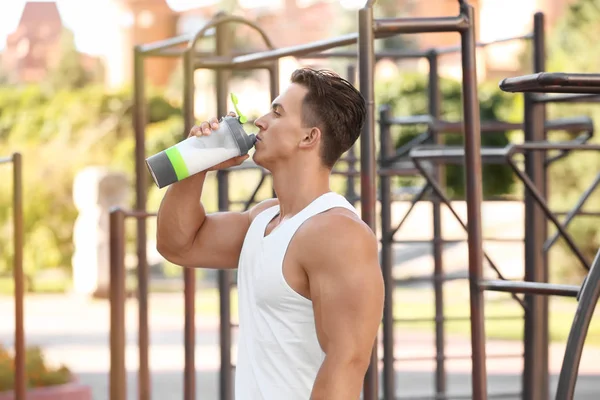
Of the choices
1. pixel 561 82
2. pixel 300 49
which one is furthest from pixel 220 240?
pixel 300 49

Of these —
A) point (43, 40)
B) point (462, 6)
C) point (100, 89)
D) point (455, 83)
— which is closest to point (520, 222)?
point (455, 83)

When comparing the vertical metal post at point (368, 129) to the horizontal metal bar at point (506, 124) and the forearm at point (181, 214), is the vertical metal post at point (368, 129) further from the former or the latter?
the horizontal metal bar at point (506, 124)

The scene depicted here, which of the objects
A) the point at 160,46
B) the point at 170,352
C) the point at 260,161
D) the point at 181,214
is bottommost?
the point at 170,352

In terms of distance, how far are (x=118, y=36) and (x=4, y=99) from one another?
79.0 feet

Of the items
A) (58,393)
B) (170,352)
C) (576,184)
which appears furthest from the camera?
(576,184)

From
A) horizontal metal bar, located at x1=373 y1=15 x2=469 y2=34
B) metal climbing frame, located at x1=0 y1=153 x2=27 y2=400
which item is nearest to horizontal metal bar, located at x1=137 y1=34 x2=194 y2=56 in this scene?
metal climbing frame, located at x1=0 y1=153 x2=27 y2=400

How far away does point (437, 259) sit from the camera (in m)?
7.03

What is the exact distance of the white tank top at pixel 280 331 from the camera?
234cm

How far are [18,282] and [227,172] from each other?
117 centimetres

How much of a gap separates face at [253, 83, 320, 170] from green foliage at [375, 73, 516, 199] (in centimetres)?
1691

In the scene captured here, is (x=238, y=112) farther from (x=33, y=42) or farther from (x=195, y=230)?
(x=33, y=42)

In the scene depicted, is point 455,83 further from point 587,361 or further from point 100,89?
point 587,361

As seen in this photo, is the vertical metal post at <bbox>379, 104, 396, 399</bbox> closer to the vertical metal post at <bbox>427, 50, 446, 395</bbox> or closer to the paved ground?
the vertical metal post at <bbox>427, 50, 446, 395</bbox>

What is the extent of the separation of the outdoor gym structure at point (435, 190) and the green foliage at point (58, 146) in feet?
33.3
